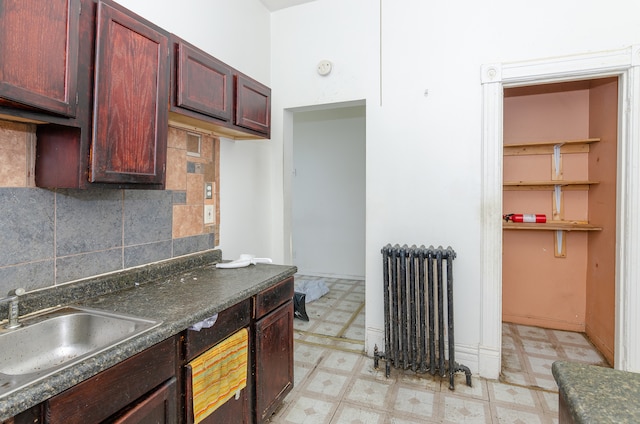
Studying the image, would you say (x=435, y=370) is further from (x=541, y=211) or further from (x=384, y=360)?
(x=541, y=211)

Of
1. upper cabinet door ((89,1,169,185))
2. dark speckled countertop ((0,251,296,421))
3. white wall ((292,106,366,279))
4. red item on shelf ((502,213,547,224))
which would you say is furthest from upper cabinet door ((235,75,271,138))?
white wall ((292,106,366,279))

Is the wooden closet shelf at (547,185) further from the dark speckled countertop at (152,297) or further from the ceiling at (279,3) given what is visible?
the ceiling at (279,3)

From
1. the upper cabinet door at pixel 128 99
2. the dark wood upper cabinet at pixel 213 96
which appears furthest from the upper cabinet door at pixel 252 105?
the upper cabinet door at pixel 128 99

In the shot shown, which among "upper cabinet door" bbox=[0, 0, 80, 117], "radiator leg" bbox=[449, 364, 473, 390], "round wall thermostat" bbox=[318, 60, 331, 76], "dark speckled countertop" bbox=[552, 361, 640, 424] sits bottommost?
"radiator leg" bbox=[449, 364, 473, 390]

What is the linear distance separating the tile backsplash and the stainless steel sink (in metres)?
0.20

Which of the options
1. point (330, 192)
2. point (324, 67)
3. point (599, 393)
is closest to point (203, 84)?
point (324, 67)

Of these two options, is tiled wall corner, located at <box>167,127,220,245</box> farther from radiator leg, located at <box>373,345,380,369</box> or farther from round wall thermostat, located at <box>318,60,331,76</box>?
radiator leg, located at <box>373,345,380,369</box>

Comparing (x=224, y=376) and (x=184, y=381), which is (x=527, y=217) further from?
(x=184, y=381)

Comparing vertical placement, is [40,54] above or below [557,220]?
above

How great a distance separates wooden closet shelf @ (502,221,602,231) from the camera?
2910 mm

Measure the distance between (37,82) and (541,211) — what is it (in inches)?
149

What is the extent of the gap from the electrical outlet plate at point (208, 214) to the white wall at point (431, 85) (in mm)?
1236

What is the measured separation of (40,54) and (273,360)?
1.66 metres

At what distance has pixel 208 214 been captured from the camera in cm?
228
